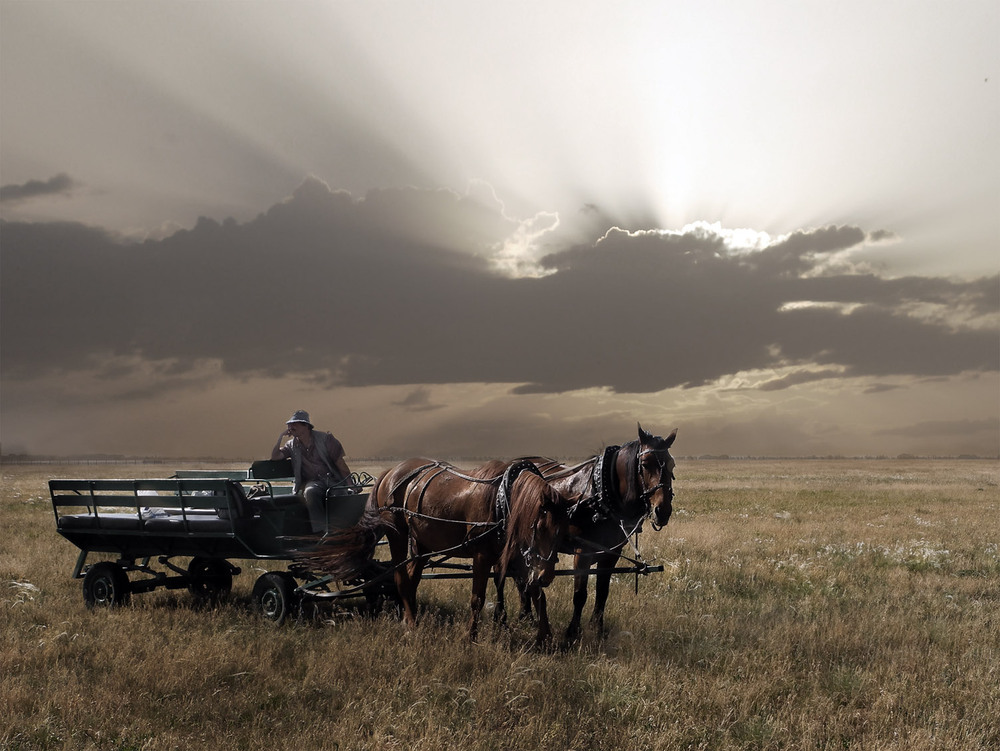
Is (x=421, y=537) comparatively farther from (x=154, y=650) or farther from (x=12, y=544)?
→ (x=12, y=544)

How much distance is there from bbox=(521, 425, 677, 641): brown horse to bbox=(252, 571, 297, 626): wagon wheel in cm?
360

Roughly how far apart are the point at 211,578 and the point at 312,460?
123 inches

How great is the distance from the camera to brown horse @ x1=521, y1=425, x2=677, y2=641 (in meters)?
7.96

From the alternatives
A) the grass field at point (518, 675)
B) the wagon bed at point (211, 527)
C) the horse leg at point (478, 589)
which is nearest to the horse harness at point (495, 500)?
the horse leg at point (478, 589)

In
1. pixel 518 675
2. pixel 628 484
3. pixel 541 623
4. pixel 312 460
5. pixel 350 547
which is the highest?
pixel 312 460

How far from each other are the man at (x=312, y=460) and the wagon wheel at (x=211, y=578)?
2.50m

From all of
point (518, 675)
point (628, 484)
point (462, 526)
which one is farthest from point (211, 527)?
point (628, 484)

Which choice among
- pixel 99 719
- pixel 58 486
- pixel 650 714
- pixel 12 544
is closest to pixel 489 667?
pixel 650 714

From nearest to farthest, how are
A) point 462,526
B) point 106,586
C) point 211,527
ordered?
point 462,526 → point 211,527 → point 106,586

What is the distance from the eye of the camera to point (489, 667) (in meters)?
7.92

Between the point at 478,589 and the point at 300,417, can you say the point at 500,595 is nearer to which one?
the point at 478,589

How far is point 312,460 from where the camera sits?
11117 millimetres

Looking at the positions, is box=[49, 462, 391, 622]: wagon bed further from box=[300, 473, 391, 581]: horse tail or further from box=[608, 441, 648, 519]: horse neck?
box=[608, 441, 648, 519]: horse neck

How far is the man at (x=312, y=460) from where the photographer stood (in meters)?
10.9
